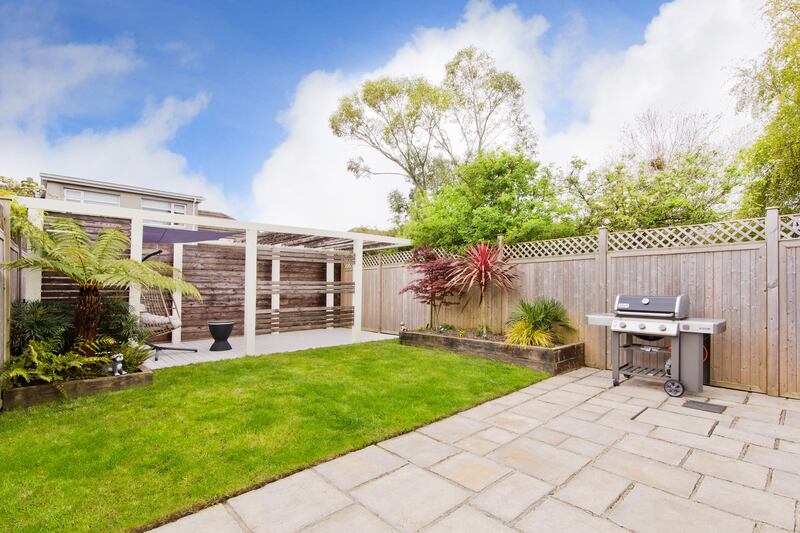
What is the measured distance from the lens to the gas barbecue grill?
383 cm

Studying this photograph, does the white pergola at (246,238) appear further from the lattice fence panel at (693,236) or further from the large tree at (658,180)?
the large tree at (658,180)

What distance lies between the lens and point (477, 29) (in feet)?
35.1

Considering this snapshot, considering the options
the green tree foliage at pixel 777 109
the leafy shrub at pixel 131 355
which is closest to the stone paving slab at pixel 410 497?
the leafy shrub at pixel 131 355

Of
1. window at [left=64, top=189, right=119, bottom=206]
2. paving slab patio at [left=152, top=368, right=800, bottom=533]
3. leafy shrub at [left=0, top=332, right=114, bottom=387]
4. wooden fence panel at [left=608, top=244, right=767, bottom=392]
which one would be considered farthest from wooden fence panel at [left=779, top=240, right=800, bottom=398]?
window at [left=64, top=189, right=119, bottom=206]

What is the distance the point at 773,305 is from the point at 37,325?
7.73 m

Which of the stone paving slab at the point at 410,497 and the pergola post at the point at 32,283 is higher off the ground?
the pergola post at the point at 32,283

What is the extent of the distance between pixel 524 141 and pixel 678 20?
6255 millimetres

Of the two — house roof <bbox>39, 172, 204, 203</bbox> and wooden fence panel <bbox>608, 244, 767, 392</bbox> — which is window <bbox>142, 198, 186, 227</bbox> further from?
wooden fence panel <bbox>608, 244, 767, 392</bbox>

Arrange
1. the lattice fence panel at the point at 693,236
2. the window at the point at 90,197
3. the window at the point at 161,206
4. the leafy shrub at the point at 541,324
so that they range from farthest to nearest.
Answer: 1. the window at the point at 161,206
2. the window at the point at 90,197
3. the leafy shrub at the point at 541,324
4. the lattice fence panel at the point at 693,236

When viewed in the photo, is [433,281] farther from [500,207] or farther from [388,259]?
[500,207]

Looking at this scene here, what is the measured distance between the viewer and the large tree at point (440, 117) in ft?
46.5

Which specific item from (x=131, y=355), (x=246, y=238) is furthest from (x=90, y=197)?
(x=131, y=355)

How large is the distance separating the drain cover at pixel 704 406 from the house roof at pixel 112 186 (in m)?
14.8

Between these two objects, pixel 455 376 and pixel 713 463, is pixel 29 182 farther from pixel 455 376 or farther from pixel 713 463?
pixel 713 463
